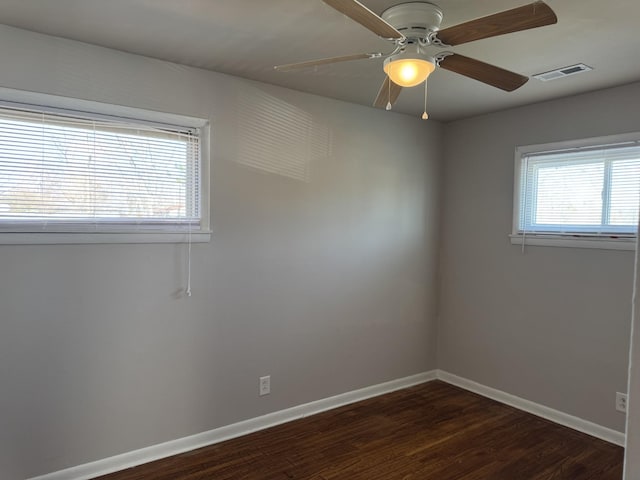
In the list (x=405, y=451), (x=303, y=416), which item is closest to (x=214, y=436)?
(x=303, y=416)

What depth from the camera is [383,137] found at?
3.67 metres

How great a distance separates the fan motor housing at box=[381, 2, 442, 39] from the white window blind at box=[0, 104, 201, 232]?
59.2 inches

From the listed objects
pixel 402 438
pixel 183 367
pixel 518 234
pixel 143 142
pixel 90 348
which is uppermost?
pixel 143 142

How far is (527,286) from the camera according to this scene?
3.46 meters

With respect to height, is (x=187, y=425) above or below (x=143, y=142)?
below

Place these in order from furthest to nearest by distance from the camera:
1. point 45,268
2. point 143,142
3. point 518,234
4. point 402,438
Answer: point 518,234, point 402,438, point 143,142, point 45,268

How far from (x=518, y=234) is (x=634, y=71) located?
1365mm

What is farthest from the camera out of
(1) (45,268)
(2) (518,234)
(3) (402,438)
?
(2) (518,234)

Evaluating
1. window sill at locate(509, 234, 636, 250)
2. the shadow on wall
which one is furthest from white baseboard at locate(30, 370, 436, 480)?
the shadow on wall

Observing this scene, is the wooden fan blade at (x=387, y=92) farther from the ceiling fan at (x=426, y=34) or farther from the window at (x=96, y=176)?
the window at (x=96, y=176)

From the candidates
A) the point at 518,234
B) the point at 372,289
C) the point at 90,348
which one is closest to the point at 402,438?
the point at 372,289

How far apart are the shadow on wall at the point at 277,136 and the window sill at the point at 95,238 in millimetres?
635

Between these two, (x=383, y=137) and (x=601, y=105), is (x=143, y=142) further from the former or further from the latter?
(x=601, y=105)

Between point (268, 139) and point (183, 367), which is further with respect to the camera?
point (268, 139)
